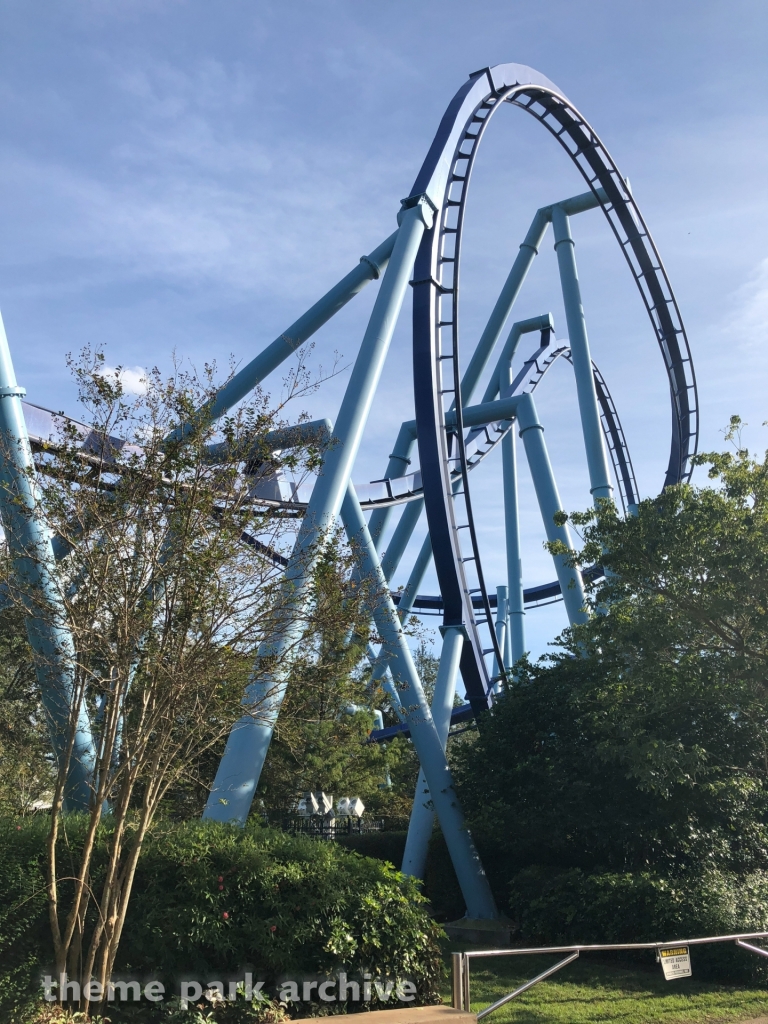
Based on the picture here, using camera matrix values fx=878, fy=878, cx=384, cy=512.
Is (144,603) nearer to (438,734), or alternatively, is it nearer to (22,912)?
(22,912)

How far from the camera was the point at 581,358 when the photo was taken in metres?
19.5

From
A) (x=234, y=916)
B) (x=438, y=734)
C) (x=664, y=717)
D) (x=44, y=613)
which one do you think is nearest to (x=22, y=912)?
(x=234, y=916)

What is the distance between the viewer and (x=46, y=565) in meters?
6.45

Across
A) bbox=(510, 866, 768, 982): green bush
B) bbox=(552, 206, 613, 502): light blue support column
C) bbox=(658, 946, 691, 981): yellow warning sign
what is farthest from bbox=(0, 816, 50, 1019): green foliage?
bbox=(552, 206, 613, 502): light blue support column

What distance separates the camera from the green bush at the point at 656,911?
9.21m

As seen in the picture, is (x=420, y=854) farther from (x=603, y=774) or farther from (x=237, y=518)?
(x=237, y=518)

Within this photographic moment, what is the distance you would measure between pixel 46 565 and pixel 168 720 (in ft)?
4.80

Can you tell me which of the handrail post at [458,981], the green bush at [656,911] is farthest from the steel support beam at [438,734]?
the handrail post at [458,981]

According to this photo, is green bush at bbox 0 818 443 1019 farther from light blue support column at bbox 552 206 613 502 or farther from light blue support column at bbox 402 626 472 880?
light blue support column at bbox 552 206 613 502

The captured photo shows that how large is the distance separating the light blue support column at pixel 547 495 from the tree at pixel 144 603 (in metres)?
10.4

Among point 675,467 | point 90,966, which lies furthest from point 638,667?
point 675,467

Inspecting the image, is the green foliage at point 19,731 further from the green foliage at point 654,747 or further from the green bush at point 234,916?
the green foliage at point 654,747

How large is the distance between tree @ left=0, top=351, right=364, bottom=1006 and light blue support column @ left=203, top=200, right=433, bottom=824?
34 centimetres

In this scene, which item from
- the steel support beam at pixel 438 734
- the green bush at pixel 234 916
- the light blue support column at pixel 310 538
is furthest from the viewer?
the steel support beam at pixel 438 734
